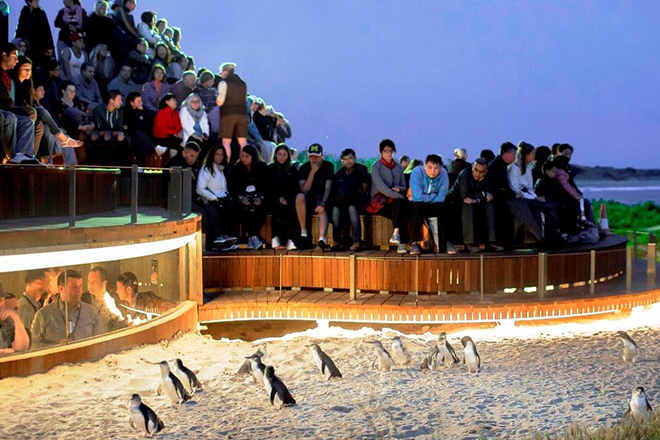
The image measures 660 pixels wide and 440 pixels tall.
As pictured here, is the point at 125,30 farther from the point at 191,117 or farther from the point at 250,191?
the point at 250,191

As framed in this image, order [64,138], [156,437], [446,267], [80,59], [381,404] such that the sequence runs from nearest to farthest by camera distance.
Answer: [156,437]
[381,404]
[64,138]
[446,267]
[80,59]

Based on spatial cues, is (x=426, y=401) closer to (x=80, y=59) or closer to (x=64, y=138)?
(x=64, y=138)

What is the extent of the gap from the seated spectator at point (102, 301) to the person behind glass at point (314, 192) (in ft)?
13.0

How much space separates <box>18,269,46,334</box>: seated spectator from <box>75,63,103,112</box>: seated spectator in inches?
266

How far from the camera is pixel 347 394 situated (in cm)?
929

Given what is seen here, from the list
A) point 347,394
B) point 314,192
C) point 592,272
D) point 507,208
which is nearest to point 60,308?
point 347,394

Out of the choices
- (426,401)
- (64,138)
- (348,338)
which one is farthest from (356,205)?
(426,401)

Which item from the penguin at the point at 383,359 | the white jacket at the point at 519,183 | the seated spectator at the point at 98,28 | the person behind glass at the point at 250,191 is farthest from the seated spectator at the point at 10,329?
the seated spectator at the point at 98,28

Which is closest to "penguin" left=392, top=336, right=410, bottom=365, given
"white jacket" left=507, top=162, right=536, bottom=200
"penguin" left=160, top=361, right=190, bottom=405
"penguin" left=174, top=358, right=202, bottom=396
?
"penguin" left=174, top=358, right=202, bottom=396

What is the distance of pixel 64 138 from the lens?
38.7 feet

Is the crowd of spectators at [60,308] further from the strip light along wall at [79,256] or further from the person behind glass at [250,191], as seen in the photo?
the person behind glass at [250,191]

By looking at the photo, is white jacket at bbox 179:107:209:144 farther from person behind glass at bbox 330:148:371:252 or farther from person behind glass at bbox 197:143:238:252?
person behind glass at bbox 330:148:371:252

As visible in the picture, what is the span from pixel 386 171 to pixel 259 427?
Answer: 649 centimetres

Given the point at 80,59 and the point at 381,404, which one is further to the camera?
the point at 80,59
